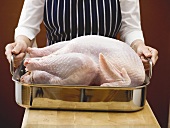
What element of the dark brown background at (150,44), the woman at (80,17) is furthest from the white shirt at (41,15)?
the dark brown background at (150,44)

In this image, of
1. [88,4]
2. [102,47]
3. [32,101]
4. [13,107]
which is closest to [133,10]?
[88,4]

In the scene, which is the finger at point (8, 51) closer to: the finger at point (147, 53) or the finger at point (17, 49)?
the finger at point (17, 49)

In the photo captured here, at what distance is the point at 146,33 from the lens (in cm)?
167

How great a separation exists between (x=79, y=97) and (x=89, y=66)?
59mm

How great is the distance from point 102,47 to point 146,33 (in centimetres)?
99

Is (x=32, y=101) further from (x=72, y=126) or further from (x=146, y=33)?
(x=146, y=33)

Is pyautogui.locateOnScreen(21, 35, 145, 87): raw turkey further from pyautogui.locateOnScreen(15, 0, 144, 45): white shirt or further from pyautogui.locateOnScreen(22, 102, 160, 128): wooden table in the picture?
pyautogui.locateOnScreen(15, 0, 144, 45): white shirt

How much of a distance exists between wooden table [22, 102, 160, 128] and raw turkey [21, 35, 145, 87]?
0.21 ft

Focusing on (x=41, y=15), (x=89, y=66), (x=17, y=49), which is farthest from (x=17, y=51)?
(x=41, y=15)

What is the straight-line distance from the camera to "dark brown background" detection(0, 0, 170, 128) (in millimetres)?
1633

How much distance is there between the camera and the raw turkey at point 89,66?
2.20ft

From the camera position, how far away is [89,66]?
67cm

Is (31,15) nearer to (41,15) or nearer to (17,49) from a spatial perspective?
(41,15)
